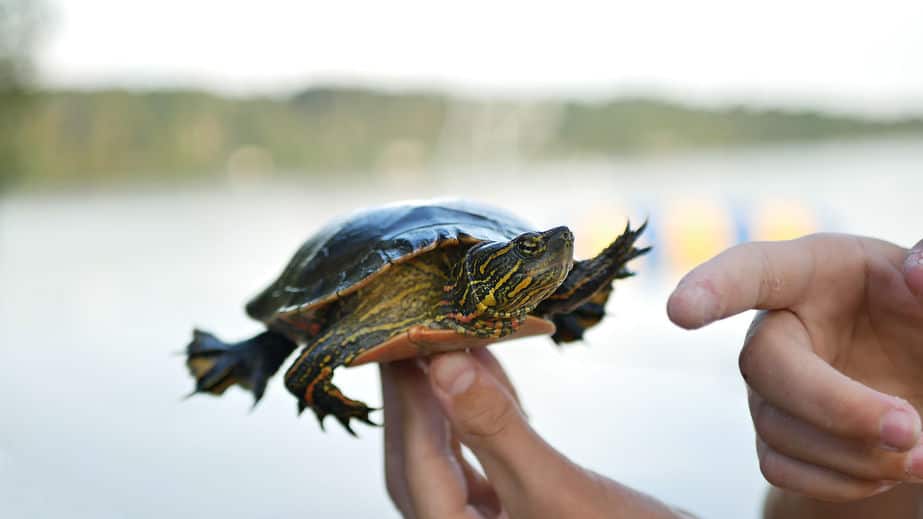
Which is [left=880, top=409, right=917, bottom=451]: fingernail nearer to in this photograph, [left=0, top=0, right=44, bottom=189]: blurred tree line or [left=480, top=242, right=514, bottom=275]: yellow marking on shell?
[left=480, top=242, right=514, bottom=275]: yellow marking on shell

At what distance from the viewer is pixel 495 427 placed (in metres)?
0.95

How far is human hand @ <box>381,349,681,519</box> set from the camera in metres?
0.94

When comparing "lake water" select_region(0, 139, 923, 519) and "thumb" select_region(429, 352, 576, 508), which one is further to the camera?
"lake water" select_region(0, 139, 923, 519)

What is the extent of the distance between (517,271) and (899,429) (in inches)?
17.6

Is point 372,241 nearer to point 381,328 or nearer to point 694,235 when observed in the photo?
point 381,328

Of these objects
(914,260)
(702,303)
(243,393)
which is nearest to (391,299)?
(702,303)

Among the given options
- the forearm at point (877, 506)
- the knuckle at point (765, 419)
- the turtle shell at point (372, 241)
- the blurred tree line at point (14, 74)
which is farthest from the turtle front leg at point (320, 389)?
the blurred tree line at point (14, 74)

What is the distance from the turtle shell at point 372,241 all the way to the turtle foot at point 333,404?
0.13m

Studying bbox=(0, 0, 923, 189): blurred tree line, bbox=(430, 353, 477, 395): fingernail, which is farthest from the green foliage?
bbox=(430, 353, 477, 395): fingernail

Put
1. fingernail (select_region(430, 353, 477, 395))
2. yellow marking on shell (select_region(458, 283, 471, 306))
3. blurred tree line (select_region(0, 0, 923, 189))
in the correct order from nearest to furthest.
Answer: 1. fingernail (select_region(430, 353, 477, 395))
2. yellow marking on shell (select_region(458, 283, 471, 306))
3. blurred tree line (select_region(0, 0, 923, 189))

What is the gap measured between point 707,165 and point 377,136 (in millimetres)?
5123

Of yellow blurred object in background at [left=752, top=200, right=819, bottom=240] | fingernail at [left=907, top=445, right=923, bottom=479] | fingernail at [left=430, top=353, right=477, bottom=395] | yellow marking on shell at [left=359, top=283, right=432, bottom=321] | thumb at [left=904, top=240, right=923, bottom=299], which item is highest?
yellow blurred object in background at [left=752, top=200, right=819, bottom=240]

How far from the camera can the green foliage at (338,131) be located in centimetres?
945

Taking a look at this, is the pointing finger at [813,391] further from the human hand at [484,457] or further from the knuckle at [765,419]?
the human hand at [484,457]
